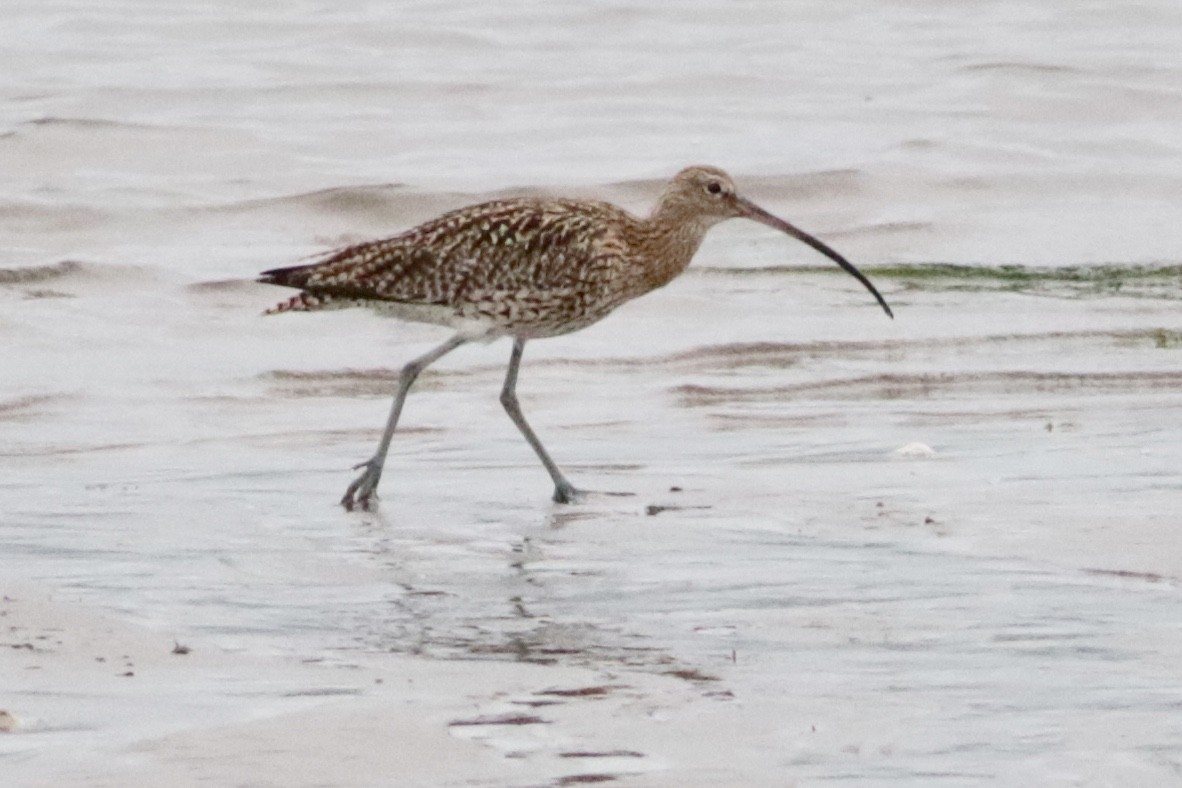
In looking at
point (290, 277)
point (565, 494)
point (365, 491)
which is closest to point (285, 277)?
point (290, 277)

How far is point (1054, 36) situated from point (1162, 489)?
16.9 m

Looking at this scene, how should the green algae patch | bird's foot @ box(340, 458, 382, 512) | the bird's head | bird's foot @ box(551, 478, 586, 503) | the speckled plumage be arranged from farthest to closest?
1. the green algae patch
2. the bird's head
3. the speckled plumage
4. bird's foot @ box(551, 478, 586, 503)
5. bird's foot @ box(340, 458, 382, 512)

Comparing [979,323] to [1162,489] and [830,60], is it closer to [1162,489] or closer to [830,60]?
[1162,489]

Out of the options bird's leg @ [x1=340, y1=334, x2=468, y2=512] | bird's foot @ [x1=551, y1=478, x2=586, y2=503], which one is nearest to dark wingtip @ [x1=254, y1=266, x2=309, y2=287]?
bird's leg @ [x1=340, y1=334, x2=468, y2=512]

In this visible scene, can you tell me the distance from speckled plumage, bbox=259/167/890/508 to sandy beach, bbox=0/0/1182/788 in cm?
54

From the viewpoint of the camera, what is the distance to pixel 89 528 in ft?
28.4

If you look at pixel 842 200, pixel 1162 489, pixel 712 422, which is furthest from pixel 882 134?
pixel 1162 489

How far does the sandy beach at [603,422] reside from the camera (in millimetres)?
6176

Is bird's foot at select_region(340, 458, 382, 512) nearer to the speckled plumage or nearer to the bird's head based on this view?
the speckled plumage

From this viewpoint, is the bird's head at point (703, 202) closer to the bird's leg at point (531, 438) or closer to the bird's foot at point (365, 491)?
the bird's leg at point (531, 438)

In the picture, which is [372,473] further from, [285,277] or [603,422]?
[603,422]

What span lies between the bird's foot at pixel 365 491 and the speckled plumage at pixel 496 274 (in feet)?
2.21

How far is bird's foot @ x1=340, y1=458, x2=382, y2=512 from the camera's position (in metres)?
9.44

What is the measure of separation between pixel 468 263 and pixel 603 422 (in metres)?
1.51
